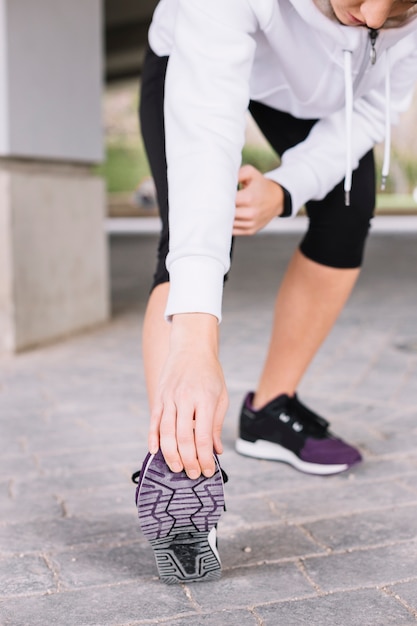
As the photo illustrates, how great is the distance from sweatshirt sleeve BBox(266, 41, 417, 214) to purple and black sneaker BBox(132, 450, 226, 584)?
2.26ft

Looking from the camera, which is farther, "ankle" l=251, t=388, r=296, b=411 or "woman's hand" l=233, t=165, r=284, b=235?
"ankle" l=251, t=388, r=296, b=411

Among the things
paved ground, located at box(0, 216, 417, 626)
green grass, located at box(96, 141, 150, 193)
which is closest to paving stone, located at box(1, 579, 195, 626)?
paved ground, located at box(0, 216, 417, 626)

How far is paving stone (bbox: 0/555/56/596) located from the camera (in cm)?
168

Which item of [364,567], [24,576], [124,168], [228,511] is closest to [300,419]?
[228,511]

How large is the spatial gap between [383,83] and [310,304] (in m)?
0.61

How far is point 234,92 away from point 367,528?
1.00 meters

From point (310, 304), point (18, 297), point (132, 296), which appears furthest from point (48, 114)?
point (310, 304)

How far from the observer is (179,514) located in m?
1.48

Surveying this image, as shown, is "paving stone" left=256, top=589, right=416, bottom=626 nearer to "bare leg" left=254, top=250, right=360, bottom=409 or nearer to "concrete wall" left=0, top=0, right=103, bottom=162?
"bare leg" left=254, top=250, right=360, bottom=409

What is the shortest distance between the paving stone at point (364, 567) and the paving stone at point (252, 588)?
0.04 meters

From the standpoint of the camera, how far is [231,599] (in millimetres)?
1609

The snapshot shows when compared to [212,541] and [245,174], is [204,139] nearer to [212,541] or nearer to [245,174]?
[245,174]

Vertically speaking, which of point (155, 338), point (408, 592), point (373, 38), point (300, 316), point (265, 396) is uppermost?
point (373, 38)

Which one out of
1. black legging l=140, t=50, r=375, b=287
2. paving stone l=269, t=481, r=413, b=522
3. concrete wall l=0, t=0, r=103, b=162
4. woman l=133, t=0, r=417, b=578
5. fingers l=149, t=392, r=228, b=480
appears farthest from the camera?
concrete wall l=0, t=0, r=103, b=162
